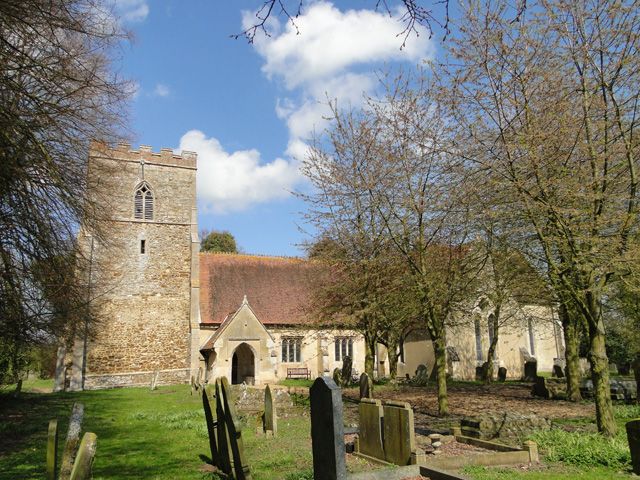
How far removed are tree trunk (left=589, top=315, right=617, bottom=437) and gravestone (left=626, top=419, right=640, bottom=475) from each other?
2328 mm

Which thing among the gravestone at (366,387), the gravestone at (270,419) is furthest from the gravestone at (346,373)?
the gravestone at (270,419)

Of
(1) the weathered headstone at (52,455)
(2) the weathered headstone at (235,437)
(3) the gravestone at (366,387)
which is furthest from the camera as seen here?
(3) the gravestone at (366,387)

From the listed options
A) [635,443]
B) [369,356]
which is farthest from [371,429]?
[369,356]

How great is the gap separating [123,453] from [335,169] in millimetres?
10068

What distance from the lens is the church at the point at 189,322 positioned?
27.3m

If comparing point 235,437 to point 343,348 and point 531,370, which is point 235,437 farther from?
point 343,348

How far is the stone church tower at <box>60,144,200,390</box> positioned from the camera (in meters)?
27.6

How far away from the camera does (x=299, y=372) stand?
31.0 m

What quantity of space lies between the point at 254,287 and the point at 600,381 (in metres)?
25.8

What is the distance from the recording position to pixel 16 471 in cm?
793

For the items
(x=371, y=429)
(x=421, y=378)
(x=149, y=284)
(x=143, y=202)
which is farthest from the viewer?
(x=143, y=202)

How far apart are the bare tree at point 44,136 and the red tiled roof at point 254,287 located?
→ 62.3 feet

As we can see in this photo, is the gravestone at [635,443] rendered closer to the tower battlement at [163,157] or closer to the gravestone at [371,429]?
the gravestone at [371,429]

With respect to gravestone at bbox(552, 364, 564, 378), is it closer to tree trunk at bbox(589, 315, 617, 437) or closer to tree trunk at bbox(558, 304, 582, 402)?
tree trunk at bbox(558, 304, 582, 402)
